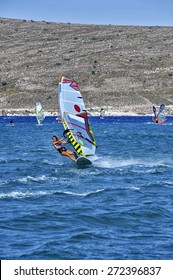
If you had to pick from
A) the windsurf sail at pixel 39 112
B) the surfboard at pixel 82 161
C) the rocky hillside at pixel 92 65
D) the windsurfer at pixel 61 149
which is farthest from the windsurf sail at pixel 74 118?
the rocky hillside at pixel 92 65

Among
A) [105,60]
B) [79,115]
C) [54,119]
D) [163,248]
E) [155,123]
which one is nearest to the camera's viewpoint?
[163,248]

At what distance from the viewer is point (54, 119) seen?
95.0 m

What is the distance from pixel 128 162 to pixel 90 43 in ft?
330

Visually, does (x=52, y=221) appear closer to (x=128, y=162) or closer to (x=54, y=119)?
(x=128, y=162)

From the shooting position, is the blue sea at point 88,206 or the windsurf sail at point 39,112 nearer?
the blue sea at point 88,206

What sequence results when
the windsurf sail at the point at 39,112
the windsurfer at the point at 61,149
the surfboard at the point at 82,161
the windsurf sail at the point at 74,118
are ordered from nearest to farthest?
the windsurfer at the point at 61,149
the surfboard at the point at 82,161
the windsurf sail at the point at 74,118
the windsurf sail at the point at 39,112

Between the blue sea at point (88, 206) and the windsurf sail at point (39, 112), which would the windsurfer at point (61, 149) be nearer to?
the blue sea at point (88, 206)

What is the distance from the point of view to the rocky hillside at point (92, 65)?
107688 mm

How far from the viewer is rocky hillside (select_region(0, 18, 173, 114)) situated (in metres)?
108

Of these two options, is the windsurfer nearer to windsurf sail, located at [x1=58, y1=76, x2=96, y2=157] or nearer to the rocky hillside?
windsurf sail, located at [x1=58, y1=76, x2=96, y2=157]

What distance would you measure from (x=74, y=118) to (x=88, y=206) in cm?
1336


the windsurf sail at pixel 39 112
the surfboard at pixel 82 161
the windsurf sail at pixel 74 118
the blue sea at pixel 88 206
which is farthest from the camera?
the windsurf sail at pixel 39 112

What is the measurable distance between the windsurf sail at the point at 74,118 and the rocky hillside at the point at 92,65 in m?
62.0

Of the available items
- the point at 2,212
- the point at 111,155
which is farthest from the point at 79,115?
the point at 2,212
